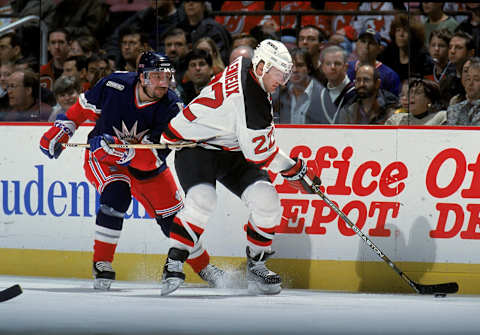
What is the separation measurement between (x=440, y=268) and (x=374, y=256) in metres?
0.38

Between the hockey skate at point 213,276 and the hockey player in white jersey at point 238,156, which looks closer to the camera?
the hockey player in white jersey at point 238,156

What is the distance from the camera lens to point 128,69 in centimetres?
623

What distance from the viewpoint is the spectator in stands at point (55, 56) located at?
6098 millimetres

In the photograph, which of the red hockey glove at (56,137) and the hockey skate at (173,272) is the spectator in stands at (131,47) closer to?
the red hockey glove at (56,137)

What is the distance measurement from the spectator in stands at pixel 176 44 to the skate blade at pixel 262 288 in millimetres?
1833

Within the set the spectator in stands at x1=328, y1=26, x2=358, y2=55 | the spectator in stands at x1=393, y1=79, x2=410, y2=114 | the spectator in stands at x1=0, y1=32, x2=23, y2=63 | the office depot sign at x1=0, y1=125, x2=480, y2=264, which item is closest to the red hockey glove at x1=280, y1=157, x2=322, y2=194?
the office depot sign at x1=0, y1=125, x2=480, y2=264

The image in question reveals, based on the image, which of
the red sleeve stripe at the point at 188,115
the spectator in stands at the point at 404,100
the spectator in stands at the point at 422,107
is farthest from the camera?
the spectator in stands at the point at 404,100

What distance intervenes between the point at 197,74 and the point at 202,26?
41 centimetres

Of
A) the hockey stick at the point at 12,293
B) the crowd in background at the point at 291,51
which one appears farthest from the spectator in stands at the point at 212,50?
the hockey stick at the point at 12,293

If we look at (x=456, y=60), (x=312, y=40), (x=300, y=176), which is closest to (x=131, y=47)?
(x=312, y=40)

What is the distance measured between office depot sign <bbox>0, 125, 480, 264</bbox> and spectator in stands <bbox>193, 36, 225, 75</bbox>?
846mm

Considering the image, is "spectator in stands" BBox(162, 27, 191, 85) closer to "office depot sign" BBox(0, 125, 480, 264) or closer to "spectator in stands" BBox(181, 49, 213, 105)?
"spectator in stands" BBox(181, 49, 213, 105)

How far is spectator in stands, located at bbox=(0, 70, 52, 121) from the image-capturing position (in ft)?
19.4

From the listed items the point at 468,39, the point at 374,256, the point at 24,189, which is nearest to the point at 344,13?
the point at 468,39
